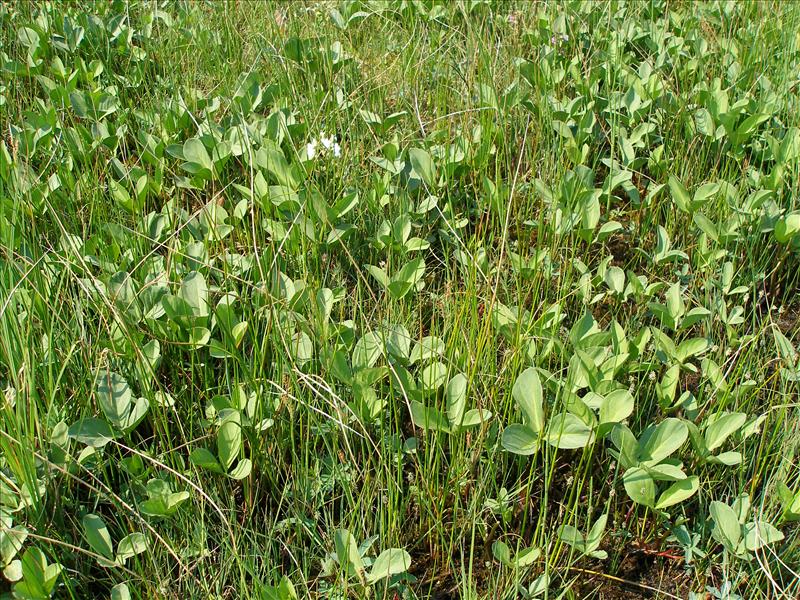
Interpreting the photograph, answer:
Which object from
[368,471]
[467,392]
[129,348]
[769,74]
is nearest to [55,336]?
[129,348]

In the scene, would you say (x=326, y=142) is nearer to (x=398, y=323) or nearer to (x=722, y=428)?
(x=398, y=323)

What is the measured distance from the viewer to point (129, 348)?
6.04ft

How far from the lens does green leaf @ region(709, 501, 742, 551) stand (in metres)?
1.54

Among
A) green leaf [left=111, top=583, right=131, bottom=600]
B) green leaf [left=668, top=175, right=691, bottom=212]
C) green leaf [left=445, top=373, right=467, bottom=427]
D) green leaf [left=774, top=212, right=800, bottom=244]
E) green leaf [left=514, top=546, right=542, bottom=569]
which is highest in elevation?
green leaf [left=668, top=175, right=691, bottom=212]

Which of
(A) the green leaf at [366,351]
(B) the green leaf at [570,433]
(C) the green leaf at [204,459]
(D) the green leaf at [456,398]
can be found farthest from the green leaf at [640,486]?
(C) the green leaf at [204,459]

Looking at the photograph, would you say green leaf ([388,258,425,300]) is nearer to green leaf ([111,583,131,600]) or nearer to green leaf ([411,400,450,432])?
green leaf ([411,400,450,432])

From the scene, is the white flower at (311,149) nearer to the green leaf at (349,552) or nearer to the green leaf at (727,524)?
the green leaf at (349,552)

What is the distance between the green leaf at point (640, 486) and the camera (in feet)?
5.20

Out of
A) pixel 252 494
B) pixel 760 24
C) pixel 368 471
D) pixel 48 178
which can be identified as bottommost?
pixel 252 494

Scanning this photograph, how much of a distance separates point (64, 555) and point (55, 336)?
0.55 metres

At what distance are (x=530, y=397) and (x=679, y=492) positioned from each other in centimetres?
34

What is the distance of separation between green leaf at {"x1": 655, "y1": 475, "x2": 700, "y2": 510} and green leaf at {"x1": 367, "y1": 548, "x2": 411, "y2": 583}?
1.70ft

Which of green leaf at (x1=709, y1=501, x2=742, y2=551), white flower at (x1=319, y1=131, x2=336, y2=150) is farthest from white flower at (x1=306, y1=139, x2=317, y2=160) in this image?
green leaf at (x1=709, y1=501, x2=742, y2=551)

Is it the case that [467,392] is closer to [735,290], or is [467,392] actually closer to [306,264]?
[306,264]
